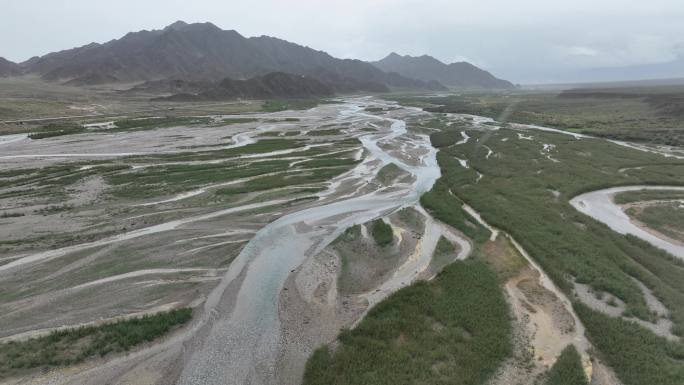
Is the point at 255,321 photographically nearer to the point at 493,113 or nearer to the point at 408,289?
the point at 408,289

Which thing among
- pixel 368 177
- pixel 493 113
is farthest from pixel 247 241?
pixel 493 113

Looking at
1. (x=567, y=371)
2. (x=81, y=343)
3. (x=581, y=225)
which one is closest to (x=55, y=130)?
(x=81, y=343)

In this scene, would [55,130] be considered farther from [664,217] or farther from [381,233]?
[664,217]

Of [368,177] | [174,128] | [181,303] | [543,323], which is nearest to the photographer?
[543,323]

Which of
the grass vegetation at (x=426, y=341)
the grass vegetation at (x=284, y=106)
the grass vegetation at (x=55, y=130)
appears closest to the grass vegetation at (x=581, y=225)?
the grass vegetation at (x=426, y=341)

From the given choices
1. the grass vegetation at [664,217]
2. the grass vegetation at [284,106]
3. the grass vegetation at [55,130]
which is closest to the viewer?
the grass vegetation at [664,217]

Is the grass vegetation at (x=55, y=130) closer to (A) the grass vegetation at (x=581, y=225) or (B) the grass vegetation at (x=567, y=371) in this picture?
(A) the grass vegetation at (x=581, y=225)
